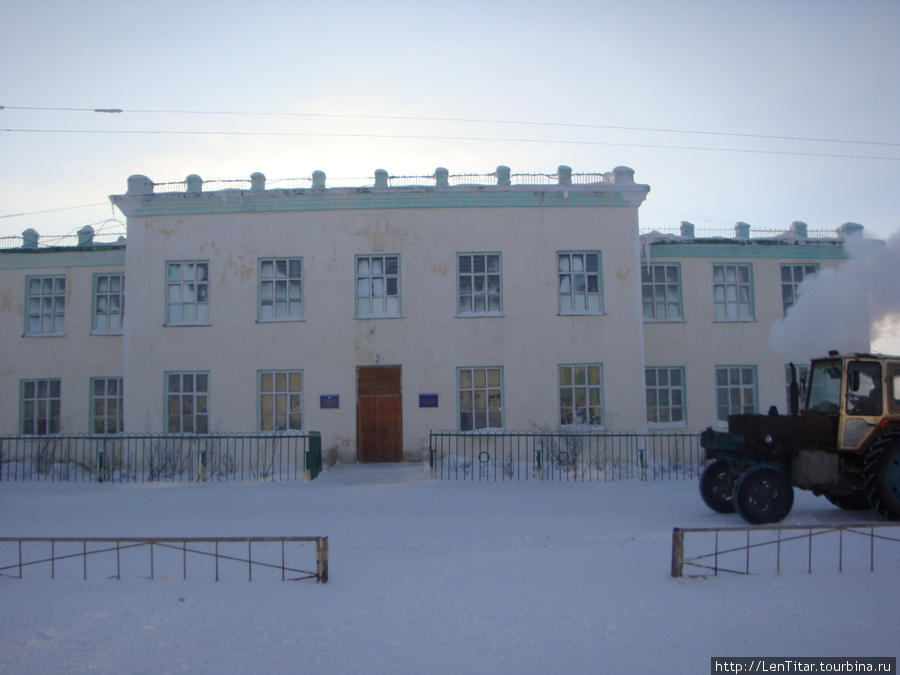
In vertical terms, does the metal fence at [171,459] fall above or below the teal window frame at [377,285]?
below

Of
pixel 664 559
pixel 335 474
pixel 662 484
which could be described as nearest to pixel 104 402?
pixel 335 474

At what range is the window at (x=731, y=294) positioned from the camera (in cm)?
1953

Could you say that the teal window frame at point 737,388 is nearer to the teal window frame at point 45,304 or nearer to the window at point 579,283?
the window at point 579,283

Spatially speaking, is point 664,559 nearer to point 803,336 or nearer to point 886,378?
point 886,378

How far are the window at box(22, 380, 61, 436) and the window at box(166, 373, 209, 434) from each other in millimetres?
4478

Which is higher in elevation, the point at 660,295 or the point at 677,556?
the point at 660,295

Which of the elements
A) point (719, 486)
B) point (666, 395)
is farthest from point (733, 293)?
point (719, 486)

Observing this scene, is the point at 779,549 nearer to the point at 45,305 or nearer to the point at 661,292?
the point at 661,292

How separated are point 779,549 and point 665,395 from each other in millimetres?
12590

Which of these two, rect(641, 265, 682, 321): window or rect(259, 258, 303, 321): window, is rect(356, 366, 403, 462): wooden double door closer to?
rect(259, 258, 303, 321): window

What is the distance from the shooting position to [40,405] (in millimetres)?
→ 19594

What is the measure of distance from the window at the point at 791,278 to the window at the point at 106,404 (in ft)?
66.3

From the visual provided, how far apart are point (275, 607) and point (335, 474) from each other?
31.3 ft

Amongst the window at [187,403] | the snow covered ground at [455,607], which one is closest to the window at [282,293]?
the window at [187,403]
